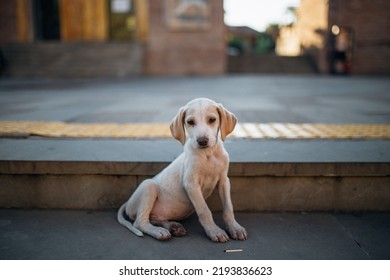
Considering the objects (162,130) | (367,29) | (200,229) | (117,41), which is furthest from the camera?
(117,41)

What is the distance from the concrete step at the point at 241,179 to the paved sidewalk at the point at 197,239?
11cm

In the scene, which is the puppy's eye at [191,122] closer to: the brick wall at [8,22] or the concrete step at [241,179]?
the concrete step at [241,179]

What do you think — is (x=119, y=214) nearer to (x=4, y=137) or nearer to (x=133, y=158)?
(x=133, y=158)

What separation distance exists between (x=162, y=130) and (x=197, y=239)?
2011 millimetres

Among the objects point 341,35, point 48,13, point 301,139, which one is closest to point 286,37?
point 341,35

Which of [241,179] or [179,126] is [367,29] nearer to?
[241,179]

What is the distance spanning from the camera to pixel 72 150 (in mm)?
3229

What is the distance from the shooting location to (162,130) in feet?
14.0

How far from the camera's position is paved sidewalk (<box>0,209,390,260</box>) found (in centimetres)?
227

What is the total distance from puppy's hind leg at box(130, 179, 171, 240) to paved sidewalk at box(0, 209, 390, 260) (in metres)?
0.08

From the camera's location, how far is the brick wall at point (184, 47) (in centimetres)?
1769

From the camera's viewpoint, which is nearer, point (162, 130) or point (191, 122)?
point (191, 122)

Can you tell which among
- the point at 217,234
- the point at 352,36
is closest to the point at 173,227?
the point at 217,234

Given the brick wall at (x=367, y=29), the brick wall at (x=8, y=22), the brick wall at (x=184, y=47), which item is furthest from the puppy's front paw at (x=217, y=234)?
the brick wall at (x=8, y=22)
